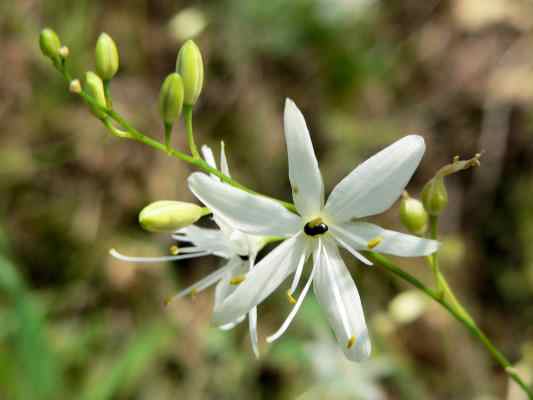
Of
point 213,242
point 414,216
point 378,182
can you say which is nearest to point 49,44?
point 213,242

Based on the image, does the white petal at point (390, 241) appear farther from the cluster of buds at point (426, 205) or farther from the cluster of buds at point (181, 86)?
the cluster of buds at point (181, 86)

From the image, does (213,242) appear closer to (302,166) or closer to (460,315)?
(302,166)

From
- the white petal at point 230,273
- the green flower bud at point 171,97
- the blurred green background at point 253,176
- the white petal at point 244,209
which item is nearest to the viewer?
the white petal at point 244,209

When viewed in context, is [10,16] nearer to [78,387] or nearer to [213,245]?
[78,387]

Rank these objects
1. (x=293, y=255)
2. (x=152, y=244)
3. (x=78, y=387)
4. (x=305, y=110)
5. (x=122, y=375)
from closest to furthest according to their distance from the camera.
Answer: (x=293, y=255) → (x=122, y=375) → (x=78, y=387) → (x=152, y=244) → (x=305, y=110)

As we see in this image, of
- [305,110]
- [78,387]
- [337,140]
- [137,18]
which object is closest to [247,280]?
[78,387]

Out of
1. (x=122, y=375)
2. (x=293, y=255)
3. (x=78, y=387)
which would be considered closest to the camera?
(x=293, y=255)

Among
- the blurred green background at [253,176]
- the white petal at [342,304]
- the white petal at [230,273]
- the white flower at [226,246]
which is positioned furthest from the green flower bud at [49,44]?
the blurred green background at [253,176]
